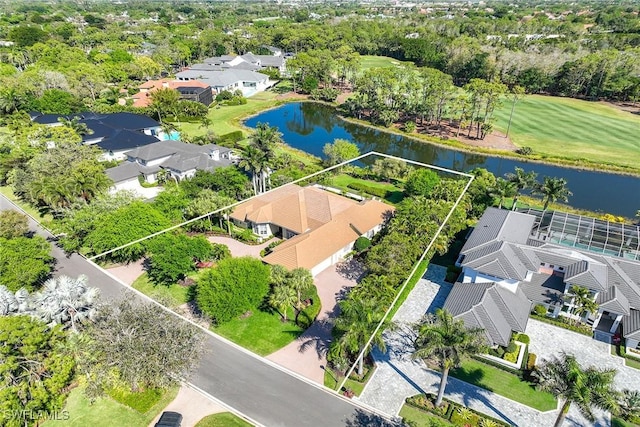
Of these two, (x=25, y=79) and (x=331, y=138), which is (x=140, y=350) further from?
(x=25, y=79)

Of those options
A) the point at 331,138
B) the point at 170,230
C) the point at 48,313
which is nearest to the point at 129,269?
the point at 170,230

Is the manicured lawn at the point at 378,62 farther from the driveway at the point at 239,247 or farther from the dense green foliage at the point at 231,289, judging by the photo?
the dense green foliage at the point at 231,289

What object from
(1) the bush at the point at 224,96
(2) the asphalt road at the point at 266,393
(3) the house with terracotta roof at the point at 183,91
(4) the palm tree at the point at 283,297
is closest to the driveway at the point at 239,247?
(4) the palm tree at the point at 283,297

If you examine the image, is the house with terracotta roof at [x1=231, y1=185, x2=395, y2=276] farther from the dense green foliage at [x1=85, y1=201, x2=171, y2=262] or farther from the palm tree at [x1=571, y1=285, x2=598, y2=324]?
the palm tree at [x1=571, y1=285, x2=598, y2=324]

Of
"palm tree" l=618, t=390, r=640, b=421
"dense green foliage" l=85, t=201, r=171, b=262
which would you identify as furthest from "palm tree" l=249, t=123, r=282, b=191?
"palm tree" l=618, t=390, r=640, b=421

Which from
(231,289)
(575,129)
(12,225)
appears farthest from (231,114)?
(575,129)

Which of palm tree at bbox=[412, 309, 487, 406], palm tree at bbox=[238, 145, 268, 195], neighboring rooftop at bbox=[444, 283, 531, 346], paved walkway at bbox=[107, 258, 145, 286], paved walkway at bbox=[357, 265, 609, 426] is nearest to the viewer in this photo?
palm tree at bbox=[412, 309, 487, 406]

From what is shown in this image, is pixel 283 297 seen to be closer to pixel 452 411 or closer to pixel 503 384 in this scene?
pixel 452 411
